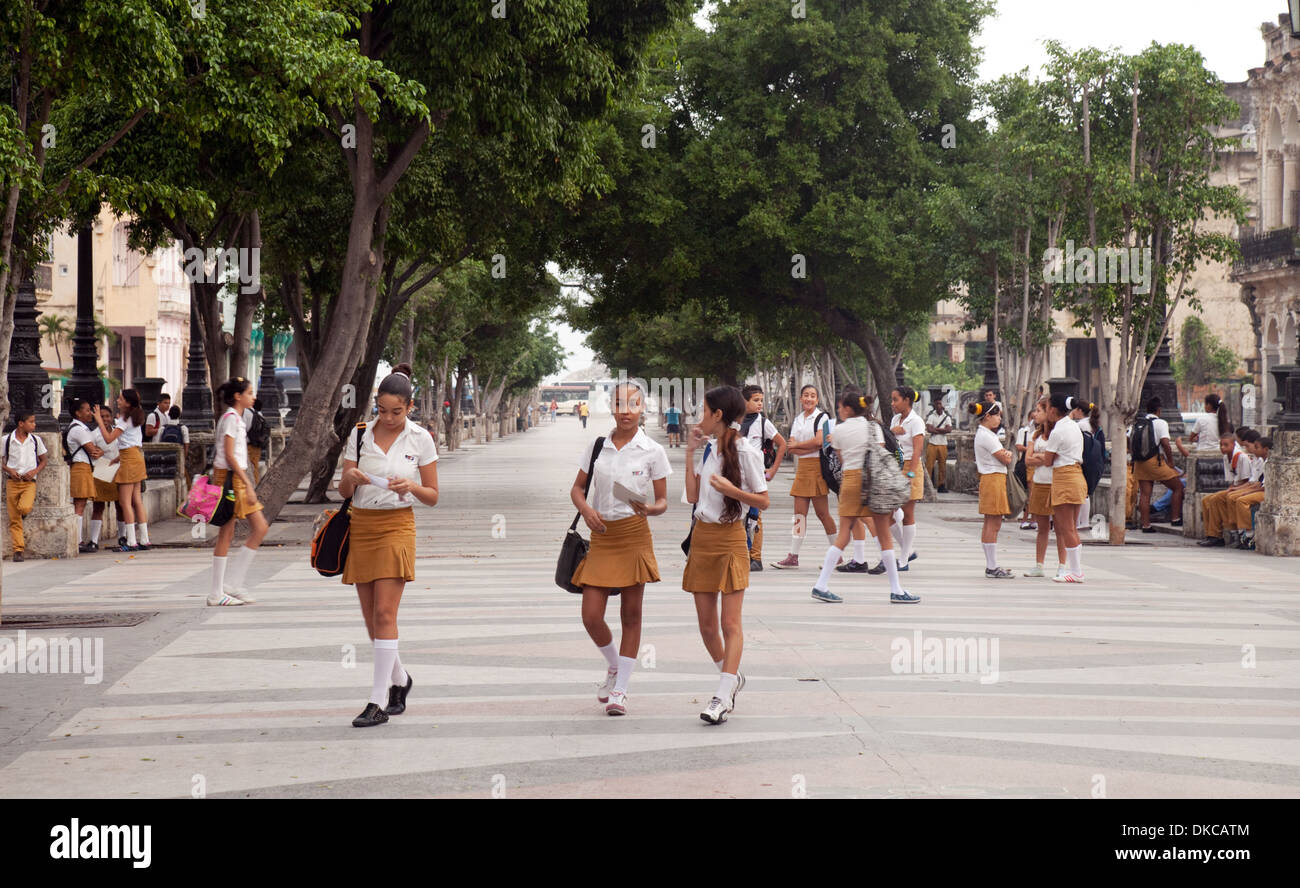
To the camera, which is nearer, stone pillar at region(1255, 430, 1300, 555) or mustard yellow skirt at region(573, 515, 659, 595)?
mustard yellow skirt at region(573, 515, 659, 595)

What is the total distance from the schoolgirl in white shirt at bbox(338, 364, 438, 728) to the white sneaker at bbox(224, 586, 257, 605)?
4820 millimetres

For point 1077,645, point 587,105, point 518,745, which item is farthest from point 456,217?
point 518,745

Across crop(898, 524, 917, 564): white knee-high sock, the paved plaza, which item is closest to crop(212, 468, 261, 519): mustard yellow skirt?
the paved plaza

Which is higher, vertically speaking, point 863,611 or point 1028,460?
point 1028,460

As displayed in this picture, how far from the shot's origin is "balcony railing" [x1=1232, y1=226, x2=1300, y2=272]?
4059 cm

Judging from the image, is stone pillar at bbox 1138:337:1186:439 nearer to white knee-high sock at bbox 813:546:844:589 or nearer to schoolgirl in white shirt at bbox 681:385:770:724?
white knee-high sock at bbox 813:546:844:589

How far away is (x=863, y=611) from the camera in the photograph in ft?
39.0

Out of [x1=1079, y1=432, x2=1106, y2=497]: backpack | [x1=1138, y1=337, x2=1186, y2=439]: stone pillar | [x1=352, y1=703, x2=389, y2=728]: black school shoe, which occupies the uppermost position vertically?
[x1=1138, y1=337, x2=1186, y2=439]: stone pillar

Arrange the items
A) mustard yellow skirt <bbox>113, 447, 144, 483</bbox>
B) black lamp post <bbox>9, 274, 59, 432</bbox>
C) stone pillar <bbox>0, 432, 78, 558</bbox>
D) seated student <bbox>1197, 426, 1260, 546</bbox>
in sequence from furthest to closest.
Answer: seated student <bbox>1197, 426, 1260, 546</bbox>
black lamp post <bbox>9, 274, 59, 432</bbox>
mustard yellow skirt <bbox>113, 447, 144, 483</bbox>
stone pillar <bbox>0, 432, 78, 558</bbox>

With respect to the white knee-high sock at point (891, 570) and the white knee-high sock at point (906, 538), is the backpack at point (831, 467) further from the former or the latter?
the white knee-high sock at point (891, 570)

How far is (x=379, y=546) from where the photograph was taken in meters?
7.67

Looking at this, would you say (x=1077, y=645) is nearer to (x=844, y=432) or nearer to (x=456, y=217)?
(x=844, y=432)
